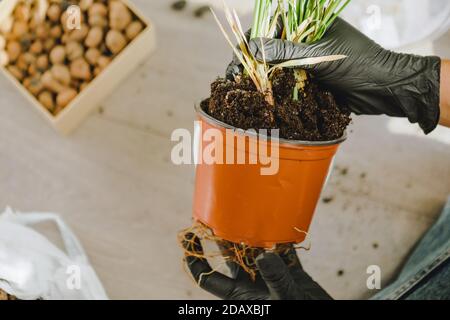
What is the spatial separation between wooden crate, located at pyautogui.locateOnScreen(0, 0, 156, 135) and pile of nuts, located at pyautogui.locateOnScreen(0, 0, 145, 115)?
2cm

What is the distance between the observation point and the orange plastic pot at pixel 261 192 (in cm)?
61

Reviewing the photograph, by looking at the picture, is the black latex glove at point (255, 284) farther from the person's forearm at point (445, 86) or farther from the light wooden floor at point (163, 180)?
the person's forearm at point (445, 86)

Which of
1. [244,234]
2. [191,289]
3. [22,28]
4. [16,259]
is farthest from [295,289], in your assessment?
[22,28]

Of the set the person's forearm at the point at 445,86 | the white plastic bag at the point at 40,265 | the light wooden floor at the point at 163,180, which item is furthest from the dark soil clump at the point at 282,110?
the white plastic bag at the point at 40,265

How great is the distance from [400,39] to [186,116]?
0.56m

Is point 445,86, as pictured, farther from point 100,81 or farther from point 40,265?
point 40,265

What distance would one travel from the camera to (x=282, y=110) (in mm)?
601

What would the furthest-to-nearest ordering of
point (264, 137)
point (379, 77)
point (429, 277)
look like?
1. point (429, 277)
2. point (379, 77)
3. point (264, 137)

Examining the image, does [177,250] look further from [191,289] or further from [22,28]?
[22,28]

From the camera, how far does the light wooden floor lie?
1019 mm

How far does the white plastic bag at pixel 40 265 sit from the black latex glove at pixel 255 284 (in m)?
0.29

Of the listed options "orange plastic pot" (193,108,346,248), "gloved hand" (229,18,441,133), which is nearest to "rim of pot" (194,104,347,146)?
"orange plastic pot" (193,108,346,248)

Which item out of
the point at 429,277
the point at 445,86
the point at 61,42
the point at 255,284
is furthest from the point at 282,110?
the point at 61,42

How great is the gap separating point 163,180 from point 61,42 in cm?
43
